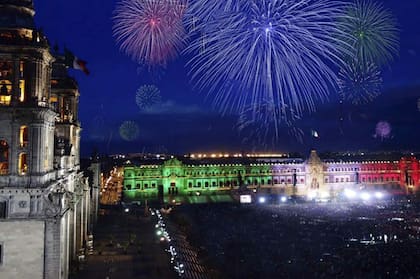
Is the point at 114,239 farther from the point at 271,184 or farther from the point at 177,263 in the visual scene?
the point at 271,184

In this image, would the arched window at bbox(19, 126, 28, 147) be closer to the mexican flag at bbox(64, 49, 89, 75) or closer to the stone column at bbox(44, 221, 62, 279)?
the stone column at bbox(44, 221, 62, 279)

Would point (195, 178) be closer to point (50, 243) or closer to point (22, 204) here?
point (50, 243)

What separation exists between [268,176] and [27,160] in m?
90.8

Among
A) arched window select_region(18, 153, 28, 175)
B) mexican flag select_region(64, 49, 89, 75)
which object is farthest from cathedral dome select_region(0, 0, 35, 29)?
mexican flag select_region(64, 49, 89, 75)

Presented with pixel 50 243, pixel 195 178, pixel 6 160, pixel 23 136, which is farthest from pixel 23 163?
pixel 195 178

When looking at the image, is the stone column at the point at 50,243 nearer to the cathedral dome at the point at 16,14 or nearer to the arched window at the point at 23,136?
the arched window at the point at 23,136

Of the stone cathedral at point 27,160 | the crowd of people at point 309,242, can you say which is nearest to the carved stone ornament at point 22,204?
the stone cathedral at point 27,160

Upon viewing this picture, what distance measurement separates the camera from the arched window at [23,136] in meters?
27.6

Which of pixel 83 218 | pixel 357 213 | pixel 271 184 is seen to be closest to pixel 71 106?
pixel 83 218

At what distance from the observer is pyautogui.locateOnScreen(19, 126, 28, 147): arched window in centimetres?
2760

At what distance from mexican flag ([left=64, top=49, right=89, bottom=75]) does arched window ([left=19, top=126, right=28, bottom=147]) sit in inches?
468

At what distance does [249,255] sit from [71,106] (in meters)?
22.6

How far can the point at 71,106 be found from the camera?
4366 centimetres

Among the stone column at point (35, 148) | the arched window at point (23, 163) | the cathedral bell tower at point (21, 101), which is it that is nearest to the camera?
the cathedral bell tower at point (21, 101)
